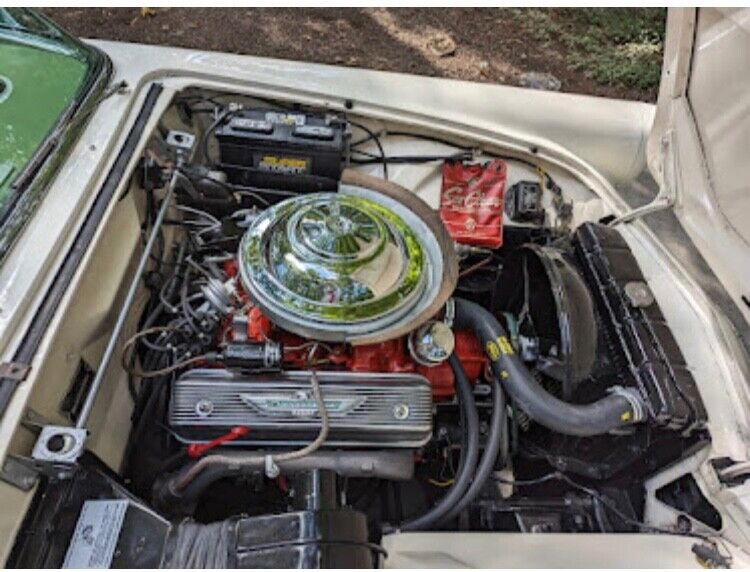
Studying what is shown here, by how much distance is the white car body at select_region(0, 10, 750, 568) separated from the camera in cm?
132

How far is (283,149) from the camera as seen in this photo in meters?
1.83

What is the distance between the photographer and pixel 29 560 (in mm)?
1087

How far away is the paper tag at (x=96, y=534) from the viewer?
112 cm

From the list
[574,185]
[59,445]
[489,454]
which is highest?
[574,185]

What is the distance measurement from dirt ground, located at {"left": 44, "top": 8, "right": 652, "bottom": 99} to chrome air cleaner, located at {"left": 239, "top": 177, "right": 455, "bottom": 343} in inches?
96.1

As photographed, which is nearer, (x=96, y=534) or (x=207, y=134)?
(x=96, y=534)

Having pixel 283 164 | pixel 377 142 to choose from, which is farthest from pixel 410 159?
pixel 283 164

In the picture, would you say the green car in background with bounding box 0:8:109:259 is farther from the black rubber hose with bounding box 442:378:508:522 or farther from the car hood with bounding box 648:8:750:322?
the car hood with bounding box 648:8:750:322

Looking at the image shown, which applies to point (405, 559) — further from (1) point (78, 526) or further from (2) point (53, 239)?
(2) point (53, 239)

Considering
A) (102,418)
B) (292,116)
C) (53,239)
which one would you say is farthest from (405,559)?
(292,116)

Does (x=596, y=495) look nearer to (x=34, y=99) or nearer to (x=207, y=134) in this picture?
(x=207, y=134)

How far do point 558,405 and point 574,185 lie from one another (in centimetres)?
85

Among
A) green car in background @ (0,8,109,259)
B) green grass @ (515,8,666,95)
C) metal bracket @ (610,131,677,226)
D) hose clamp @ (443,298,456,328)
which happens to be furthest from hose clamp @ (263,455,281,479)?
green grass @ (515,8,666,95)

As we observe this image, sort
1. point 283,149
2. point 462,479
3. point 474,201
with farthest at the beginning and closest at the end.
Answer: point 474,201, point 283,149, point 462,479
